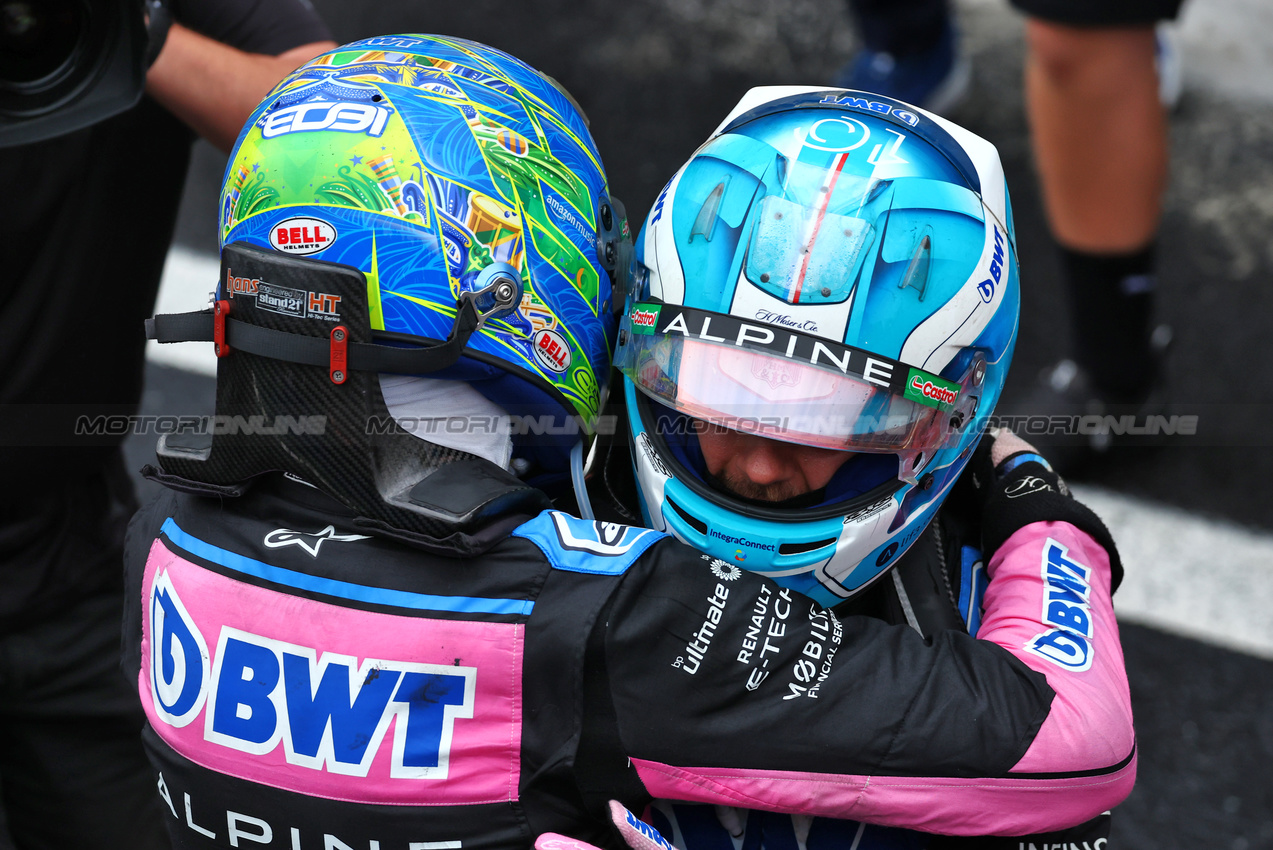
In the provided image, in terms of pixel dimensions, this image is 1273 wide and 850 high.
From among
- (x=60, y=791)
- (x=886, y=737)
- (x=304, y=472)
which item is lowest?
(x=60, y=791)

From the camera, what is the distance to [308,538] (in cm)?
155

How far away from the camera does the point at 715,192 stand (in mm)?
1744

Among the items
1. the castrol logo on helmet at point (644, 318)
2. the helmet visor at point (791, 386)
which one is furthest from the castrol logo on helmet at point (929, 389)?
the castrol logo on helmet at point (644, 318)

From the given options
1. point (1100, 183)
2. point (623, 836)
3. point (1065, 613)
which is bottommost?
point (1100, 183)

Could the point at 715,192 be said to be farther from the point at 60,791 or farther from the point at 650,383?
the point at 60,791

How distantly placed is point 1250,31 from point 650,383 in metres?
5.04

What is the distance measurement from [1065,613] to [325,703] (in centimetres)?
102

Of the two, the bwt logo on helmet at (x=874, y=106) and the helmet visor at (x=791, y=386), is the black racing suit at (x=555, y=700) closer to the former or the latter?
the helmet visor at (x=791, y=386)

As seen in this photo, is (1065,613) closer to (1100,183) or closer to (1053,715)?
(1053,715)

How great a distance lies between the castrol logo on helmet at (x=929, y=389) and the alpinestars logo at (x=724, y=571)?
36 centimetres

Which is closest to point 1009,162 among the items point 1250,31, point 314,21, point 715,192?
point 1250,31

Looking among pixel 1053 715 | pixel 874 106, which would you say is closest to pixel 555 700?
A: pixel 1053 715

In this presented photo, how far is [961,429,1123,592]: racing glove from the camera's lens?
1.87m

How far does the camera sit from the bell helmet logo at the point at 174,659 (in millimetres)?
1561
